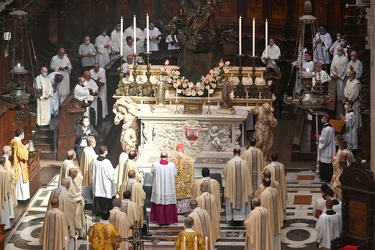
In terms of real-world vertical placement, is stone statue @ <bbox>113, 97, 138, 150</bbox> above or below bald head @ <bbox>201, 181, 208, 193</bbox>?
above

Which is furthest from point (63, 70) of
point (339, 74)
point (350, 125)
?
point (350, 125)

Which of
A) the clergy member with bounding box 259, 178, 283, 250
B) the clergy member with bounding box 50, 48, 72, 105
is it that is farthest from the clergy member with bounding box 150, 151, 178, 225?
the clergy member with bounding box 50, 48, 72, 105

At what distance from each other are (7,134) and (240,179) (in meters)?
5.81

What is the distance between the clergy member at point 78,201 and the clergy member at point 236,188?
296 centimetres

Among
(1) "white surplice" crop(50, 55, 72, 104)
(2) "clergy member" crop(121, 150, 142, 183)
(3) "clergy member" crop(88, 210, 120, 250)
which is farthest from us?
(1) "white surplice" crop(50, 55, 72, 104)

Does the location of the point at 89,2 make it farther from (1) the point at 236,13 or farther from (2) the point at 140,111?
(2) the point at 140,111

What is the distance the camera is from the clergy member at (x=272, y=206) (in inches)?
932

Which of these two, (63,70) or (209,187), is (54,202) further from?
(63,70)

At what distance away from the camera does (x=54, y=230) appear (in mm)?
22875

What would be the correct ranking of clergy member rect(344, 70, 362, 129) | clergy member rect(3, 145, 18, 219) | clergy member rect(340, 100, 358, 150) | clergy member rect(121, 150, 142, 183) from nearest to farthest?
clergy member rect(121, 150, 142, 183), clergy member rect(3, 145, 18, 219), clergy member rect(340, 100, 358, 150), clergy member rect(344, 70, 362, 129)

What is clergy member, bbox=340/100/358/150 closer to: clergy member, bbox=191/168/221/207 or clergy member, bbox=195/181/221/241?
clergy member, bbox=191/168/221/207

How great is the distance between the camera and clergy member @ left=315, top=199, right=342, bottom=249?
22.7 m

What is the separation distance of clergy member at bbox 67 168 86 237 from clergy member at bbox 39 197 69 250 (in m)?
1.04

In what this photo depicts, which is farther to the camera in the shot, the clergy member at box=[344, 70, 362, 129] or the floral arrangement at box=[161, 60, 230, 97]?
the clergy member at box=[344, 70, 362, 129]
